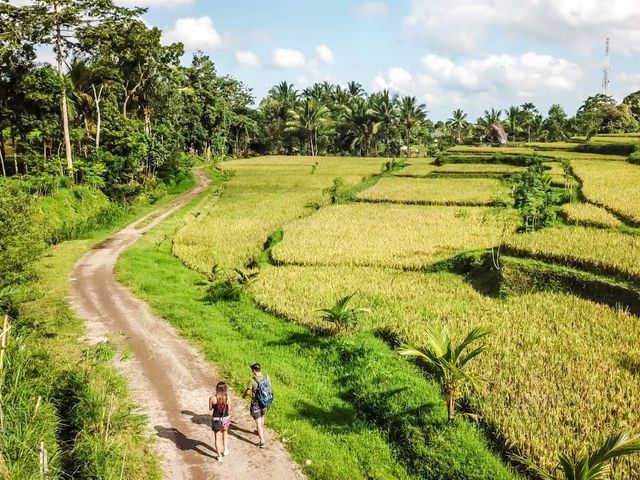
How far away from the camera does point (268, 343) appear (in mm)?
13500

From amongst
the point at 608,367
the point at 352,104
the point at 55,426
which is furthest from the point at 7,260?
the point at 352,104

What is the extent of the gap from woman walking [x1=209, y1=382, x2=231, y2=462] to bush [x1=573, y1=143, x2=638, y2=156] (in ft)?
144

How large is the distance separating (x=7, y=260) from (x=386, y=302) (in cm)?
1022

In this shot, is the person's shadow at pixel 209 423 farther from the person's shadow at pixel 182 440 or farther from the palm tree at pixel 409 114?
the palm tree at pixel 409 114

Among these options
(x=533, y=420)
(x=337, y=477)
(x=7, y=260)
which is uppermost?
(x=7, y=260)

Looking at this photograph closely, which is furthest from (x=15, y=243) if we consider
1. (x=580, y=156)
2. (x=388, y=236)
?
Answer: (x=580, y=156)

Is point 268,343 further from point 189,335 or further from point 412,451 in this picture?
point 412,451

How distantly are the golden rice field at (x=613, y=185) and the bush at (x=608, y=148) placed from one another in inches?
273

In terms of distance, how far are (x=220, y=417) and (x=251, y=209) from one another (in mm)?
23949

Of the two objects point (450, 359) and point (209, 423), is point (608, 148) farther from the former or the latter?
point (209, 423)

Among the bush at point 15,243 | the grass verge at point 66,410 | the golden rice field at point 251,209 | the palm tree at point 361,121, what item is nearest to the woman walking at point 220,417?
the grass verge at point 66,410

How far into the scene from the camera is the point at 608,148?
45844mm

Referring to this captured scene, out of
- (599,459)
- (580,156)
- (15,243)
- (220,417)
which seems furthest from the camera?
(580,156)

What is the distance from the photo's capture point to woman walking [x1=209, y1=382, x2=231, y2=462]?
8680 mm
